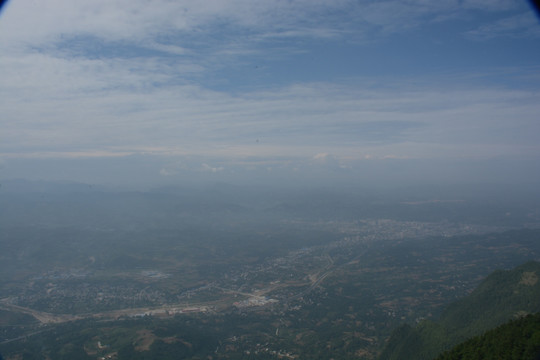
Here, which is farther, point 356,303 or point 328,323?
point 356,303

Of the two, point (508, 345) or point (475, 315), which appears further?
point (475, 315)

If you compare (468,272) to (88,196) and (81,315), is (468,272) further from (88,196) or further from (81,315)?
(88,196)

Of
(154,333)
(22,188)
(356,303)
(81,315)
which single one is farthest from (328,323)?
(22,188)

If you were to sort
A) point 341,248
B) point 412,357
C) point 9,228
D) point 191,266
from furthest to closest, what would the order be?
1. point 9,228
2. point 341,248
3. point 191,266
4. point 412,357

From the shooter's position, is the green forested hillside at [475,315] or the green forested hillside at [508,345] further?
the green forested hillside at [475,315]

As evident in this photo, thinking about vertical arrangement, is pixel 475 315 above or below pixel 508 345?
below
